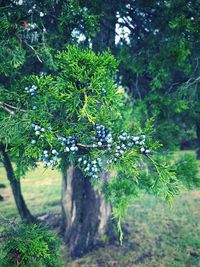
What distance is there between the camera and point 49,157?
2166mm

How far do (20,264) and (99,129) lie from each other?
1.24 metres

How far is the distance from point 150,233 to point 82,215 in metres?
1.61

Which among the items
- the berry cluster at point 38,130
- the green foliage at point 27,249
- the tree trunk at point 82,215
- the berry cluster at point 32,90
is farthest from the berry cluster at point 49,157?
the tree trunk at point 82,215

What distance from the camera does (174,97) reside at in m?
4.10

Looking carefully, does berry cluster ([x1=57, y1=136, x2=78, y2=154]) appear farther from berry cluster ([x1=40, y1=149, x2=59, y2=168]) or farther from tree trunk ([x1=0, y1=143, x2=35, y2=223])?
tree trunk ([x1=0, y1=143, x2=35, y2=223])

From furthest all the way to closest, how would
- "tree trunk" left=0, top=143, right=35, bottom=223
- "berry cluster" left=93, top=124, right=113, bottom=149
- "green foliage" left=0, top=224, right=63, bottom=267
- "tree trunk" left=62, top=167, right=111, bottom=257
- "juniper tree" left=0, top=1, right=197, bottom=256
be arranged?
"tree trunk" left=62, top=167, right=111, bottom=257 < "tree trunk" left=0, top=143, right=35, bottom=223 < "green foliage" left=0, top=224, right=63, bottom=267 < "berry cluster" left=93, top=124, right=113, bottom=149 < "juniper tree" left=0, top=1, right=197, bottom=256

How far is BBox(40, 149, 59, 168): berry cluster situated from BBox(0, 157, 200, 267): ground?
5.90ft

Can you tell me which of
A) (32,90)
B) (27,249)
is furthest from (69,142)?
(27,249)

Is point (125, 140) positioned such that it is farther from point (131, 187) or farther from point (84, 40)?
point (84, 40)

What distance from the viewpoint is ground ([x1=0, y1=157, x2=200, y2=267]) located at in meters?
5.21

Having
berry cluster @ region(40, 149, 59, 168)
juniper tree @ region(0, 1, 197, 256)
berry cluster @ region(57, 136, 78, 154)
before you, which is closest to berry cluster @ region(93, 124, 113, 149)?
juniper tree @ region(0, 1, 197, 256)

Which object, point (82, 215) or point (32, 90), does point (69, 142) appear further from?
point (82, 215)

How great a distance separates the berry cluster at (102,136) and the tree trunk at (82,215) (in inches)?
130

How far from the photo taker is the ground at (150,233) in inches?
205
